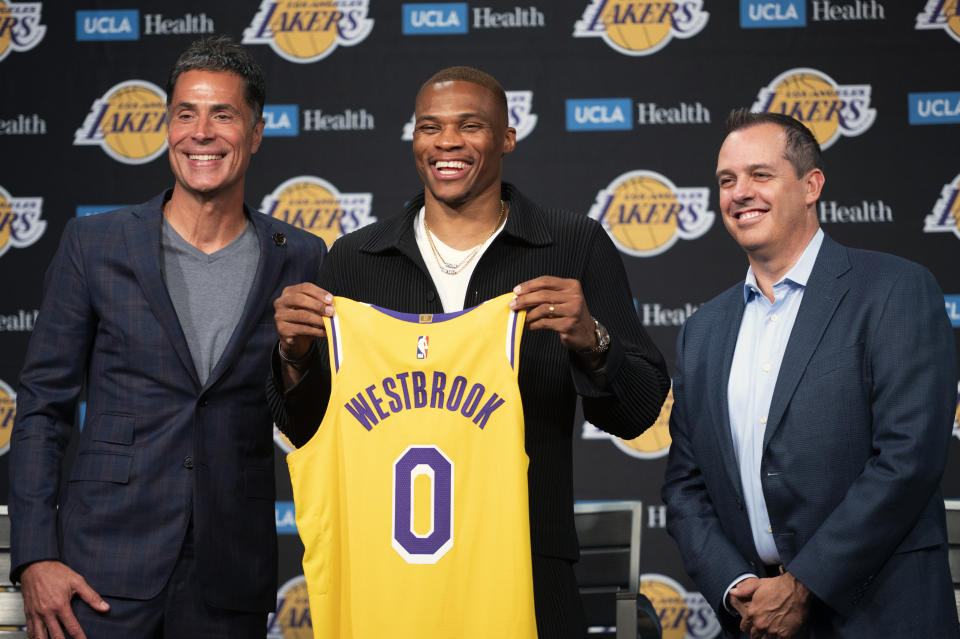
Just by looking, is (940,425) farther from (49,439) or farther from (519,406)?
(49,439)

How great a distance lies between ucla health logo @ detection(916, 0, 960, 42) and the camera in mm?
4113

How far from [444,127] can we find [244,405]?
79 centimetres

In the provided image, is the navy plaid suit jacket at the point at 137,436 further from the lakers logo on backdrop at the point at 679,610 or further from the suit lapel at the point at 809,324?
the lakers logo on backdrop at the point at 679,610

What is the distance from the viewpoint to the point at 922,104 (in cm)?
411

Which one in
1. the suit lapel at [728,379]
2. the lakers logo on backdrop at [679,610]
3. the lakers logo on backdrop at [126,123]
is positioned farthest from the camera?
the lakers logo on backdrop at [126,123]

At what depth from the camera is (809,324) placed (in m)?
2.11

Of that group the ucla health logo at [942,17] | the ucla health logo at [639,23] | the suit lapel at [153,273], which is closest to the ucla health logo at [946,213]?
the ucla health logo at [942,17]

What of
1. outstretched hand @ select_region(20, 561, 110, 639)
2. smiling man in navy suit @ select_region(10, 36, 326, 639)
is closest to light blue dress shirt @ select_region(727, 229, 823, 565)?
smiling man in navy suit @ select_region(10, 36, 326, 639)

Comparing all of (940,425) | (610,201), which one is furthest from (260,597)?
(610,201)

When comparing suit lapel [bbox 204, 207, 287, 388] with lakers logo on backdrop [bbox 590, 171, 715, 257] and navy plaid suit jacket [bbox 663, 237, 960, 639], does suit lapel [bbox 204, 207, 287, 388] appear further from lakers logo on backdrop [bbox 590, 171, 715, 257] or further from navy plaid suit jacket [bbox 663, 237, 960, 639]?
lakers logo on backdrop [bbox 590, 171, 715, 257]

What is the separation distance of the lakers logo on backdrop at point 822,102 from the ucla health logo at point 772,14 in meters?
0.22

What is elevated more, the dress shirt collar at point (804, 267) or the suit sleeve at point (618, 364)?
the dress shirt collar at point (804, 267)

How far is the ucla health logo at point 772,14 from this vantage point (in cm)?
414

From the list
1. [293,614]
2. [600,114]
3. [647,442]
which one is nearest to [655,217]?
[600,114]
